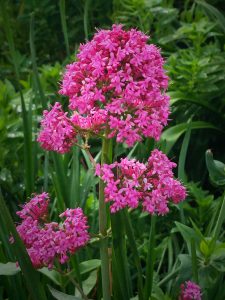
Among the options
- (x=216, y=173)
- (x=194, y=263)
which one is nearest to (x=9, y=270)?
(x=194, y=263)

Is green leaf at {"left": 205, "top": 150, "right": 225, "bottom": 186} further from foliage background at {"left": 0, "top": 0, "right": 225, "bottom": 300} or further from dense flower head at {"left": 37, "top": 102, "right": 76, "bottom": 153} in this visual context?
dense flower head at {"left": 37, "top": 102, "right": 76, "bottom": 153}

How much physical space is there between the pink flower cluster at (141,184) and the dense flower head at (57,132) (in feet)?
0.28

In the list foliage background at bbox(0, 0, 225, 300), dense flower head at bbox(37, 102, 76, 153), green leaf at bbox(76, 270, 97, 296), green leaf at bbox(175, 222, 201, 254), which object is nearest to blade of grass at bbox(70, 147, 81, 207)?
foliage background at bbox(0, 0, 225, 300)

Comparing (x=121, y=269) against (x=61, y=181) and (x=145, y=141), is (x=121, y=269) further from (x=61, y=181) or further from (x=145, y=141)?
(x=145, y=141)

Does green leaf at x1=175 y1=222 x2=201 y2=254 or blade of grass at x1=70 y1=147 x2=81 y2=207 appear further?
blade of grass at x1=70 y1=147 x2=81 y2=207

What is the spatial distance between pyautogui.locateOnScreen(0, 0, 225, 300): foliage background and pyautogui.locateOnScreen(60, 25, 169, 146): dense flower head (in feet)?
0.94

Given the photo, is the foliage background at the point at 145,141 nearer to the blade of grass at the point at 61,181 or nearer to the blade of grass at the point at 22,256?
the blade of grass at the point at 61,181

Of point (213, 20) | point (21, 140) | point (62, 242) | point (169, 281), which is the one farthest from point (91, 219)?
point (213, 20)

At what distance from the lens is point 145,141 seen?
1.73 m

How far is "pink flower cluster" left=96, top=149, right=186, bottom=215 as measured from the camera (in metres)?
0.99

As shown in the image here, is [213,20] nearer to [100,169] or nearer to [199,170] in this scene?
[199,170]

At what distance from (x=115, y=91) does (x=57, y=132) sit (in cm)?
13

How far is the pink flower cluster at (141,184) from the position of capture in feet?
3.26

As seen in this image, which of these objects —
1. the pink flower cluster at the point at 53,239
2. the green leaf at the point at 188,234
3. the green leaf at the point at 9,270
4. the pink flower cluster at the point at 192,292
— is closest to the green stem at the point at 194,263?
Answer: the pink flower cluster at the point at 192,292
